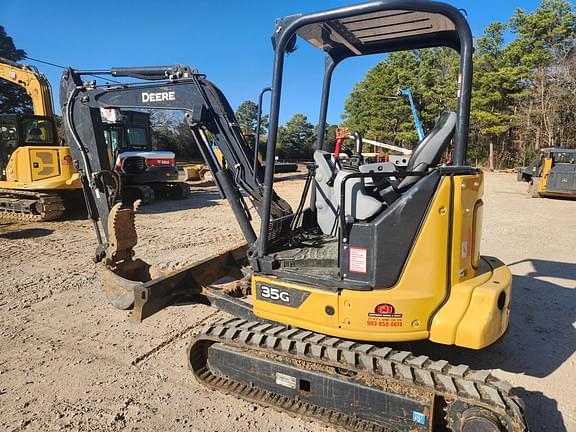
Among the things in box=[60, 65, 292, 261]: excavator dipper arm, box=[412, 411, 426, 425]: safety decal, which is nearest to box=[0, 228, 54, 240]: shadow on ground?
box=[60, 65, 292, 261]: excavator dipper arm

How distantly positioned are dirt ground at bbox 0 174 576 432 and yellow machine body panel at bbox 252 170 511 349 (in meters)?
0.81

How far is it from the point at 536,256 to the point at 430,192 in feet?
18.1

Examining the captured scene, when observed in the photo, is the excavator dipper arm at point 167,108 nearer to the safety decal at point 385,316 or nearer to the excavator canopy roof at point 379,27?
the excavator canopy roof at point 379,27

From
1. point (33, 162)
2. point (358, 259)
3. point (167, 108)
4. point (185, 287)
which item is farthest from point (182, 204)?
point (358, 259)

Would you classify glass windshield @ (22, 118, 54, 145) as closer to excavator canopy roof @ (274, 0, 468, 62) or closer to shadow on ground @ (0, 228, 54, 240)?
shadow on ground @ (0, 228, 54, 240)

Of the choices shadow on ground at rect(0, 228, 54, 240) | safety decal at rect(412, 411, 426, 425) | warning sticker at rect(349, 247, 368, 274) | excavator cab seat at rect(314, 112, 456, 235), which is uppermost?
excavator cab seat at rect(314, 112, 456, 235)

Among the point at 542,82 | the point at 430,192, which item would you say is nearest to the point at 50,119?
the point at 430,192

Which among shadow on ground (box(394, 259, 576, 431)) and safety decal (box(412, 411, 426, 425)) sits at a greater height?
safety decal (box(412, 411, 426, 425))

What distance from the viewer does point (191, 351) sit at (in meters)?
3.26

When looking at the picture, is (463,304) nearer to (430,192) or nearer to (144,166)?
(430,192)

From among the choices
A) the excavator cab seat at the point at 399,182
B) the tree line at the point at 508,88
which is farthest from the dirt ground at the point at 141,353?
the tree line at the point at 508,88

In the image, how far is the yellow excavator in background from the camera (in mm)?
10047

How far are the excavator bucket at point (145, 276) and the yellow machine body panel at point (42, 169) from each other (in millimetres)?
6587

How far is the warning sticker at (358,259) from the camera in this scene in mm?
2863
